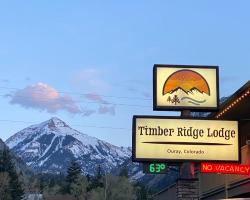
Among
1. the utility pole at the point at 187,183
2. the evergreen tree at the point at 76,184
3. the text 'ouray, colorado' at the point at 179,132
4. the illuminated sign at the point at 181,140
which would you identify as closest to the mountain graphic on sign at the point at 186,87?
the illuminated sign at the point at 181,140

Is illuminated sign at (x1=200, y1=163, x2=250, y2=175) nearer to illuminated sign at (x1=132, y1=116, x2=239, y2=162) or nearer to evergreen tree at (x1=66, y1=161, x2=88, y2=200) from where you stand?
illuminated sign at (x1=132, y1=116, x2=239, y2=162)

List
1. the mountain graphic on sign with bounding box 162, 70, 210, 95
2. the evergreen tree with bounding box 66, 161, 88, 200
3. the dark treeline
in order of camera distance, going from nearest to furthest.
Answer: the mountain graphic on sign with bounding box 162, 70, 210, 95, the dark treeline, the evergreen tree with bounding box 66, 161, 88, 200

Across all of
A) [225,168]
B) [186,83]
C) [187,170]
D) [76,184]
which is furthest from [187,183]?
[76,184]

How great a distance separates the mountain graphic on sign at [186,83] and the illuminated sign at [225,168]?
3.05 m

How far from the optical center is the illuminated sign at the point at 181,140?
20859 millimetres

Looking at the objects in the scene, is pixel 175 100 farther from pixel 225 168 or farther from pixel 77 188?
pixel 77 188

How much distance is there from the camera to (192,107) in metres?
21.9

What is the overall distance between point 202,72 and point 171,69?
112 centimetres

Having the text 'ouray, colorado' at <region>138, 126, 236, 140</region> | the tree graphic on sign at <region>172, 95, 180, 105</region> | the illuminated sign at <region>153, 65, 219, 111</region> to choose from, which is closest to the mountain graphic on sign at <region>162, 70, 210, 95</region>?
the illuminated sign at <region>153, 65, 219, 111</region>

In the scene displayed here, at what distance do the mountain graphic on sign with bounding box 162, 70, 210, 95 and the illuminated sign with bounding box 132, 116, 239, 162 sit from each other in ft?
4.94

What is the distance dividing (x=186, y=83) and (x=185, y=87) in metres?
0.15

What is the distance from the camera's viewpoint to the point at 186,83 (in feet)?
73.0

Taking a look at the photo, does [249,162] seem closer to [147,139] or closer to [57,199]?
[147,139]

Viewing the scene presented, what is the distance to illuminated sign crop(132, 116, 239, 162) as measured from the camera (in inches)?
821
